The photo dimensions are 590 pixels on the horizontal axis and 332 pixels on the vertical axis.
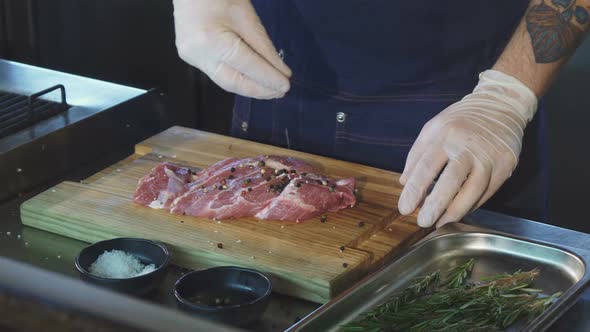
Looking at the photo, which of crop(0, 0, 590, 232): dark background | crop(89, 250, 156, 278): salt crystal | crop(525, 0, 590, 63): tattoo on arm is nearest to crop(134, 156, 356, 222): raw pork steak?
crop(89, 250, 156, 278): salt crystal

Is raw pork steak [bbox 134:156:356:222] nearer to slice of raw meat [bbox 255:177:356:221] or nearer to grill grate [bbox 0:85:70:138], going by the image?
slice of raw meat [bbox 255:177:356:221]

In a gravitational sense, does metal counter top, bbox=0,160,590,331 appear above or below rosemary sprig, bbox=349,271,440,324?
Result: below

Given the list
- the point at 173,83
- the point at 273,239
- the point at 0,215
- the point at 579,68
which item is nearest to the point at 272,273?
the point at 273,239

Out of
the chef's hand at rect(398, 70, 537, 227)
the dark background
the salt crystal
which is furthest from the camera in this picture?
the dark background

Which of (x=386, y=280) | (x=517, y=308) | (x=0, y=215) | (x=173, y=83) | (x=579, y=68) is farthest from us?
(x=173, y=83)

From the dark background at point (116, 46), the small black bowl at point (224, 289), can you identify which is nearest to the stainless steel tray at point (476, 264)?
the small black bowl at point (224, 289)

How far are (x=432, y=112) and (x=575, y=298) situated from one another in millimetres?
990

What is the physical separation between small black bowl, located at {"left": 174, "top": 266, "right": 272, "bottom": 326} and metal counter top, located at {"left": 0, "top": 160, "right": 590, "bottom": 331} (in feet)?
0.20

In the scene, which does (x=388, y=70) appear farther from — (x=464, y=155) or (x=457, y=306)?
(x=457, y=306)

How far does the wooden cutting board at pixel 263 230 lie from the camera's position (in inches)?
69.8

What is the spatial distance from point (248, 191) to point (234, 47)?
0.40m

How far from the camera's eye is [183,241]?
188 cm

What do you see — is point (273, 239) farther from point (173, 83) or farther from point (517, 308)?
point (173, 83)

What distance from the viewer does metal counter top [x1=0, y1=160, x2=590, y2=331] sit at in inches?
62.9
